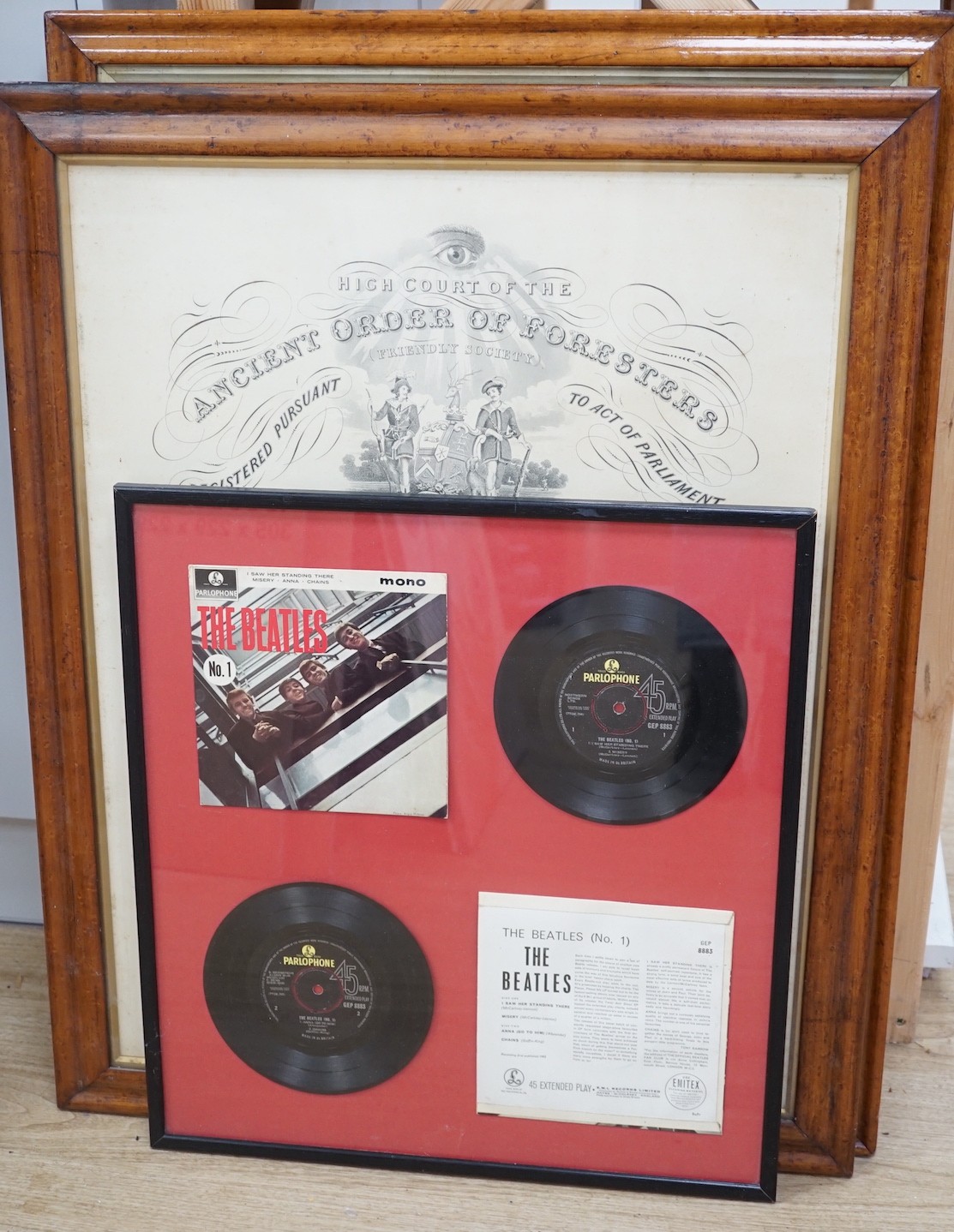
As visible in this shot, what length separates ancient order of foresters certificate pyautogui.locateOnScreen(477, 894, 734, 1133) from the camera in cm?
89

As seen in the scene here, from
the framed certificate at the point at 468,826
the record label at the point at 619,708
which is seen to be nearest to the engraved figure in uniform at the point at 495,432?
the framed certificate at the point at 468,826

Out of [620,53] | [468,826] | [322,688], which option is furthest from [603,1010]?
[620,53]

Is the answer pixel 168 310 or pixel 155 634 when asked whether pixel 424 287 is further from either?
pixel 155 634

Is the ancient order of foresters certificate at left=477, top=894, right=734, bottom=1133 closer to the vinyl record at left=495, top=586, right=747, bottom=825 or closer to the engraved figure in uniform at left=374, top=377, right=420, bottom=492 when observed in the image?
the vinyl record at left=495, top=586, right=747, bottom=825

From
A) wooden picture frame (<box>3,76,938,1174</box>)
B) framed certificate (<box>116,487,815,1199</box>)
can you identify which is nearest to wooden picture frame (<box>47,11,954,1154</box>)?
wooden picture frame (<box>3,76,938,1174</box>)

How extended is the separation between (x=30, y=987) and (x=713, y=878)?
71 centimetres

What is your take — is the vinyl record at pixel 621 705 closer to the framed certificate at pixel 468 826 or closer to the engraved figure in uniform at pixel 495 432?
the framed certificate at pixel 468 826

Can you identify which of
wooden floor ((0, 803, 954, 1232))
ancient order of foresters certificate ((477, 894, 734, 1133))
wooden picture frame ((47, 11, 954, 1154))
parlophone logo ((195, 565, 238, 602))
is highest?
wooden picture frame ((47, 11, 954, 1154))

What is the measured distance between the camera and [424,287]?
818 mm

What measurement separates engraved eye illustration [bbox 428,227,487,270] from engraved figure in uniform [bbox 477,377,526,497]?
0.09m

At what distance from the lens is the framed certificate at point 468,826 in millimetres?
841

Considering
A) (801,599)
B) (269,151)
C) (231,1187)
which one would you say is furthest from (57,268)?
(231,1187)

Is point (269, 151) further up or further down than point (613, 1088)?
further up

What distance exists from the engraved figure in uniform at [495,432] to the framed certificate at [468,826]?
0.11 feet
